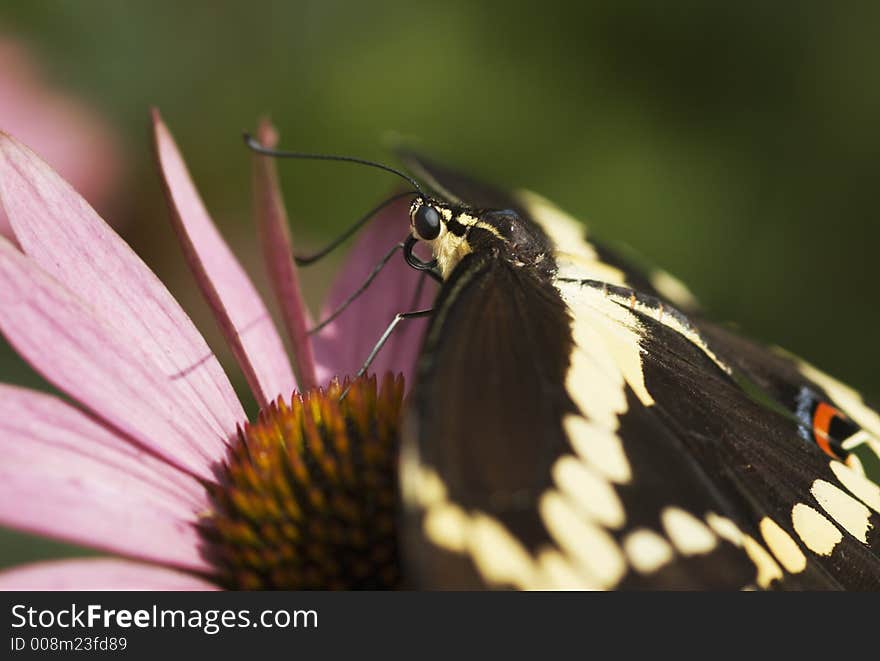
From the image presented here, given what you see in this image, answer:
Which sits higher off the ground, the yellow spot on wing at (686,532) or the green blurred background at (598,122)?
the green blurred background at (598,122)

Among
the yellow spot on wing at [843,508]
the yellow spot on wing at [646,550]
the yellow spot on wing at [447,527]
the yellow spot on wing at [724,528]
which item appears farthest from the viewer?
the yellow spot on wing at [843,508]

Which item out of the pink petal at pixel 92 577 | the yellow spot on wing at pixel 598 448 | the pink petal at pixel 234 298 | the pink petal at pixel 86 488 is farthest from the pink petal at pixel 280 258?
the yellow spot on wing at pixel 598 448

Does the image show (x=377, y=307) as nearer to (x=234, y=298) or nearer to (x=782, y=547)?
(x=234, y=298)

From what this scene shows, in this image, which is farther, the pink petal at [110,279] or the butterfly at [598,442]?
the pink petal at [110,279]

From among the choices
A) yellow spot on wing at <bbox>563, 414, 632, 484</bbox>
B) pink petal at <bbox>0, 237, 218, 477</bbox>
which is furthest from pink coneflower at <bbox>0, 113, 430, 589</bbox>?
yellow spot on wing at <bbox>563, 414, 632, 484</bbox>

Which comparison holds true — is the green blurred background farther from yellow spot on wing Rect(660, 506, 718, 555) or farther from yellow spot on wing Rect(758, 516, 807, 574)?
yellow spot on wing Rect(660, 506, 718, 555)

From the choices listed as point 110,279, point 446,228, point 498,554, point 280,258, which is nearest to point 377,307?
point 280,258

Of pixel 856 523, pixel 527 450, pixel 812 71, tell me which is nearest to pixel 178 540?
pixel 527 450

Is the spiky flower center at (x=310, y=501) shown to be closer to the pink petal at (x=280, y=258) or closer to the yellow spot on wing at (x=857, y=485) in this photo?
the pink petal at (x=280, y=258)
